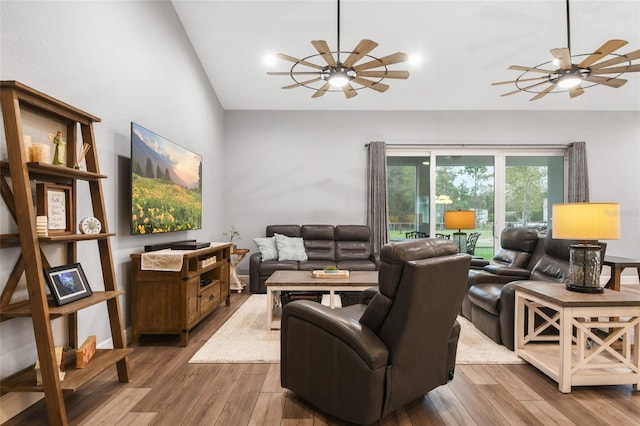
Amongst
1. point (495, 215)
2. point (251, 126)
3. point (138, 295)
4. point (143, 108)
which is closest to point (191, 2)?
point (143, 108)

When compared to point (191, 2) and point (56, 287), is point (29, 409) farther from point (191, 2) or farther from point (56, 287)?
point (191, 2)

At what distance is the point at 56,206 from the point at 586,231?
340 centimetres

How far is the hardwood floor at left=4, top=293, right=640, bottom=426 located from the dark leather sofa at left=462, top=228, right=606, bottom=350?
0.49m

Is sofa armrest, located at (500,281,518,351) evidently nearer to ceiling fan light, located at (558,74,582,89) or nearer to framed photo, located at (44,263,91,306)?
ceiling fan light, located at (558,74,582,89)

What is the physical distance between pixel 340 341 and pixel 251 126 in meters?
5.04

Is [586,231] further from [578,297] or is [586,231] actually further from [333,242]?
[333,242]

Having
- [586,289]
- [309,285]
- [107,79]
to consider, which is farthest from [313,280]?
[107,79]

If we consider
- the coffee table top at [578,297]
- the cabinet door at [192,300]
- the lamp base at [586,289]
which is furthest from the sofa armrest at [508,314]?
the cabinet door at [192,300]

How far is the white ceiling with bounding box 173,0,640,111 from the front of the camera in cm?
403

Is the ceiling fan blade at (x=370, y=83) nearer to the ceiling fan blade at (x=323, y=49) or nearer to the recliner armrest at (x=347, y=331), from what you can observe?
the ceiling fan blade at (x=323, y=49)

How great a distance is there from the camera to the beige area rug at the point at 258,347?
265 centimetres

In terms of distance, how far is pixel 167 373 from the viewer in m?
2.42

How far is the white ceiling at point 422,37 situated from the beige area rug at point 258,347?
3571 mm

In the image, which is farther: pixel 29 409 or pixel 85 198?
pixel 85 198
